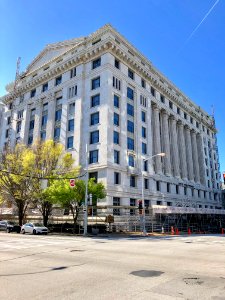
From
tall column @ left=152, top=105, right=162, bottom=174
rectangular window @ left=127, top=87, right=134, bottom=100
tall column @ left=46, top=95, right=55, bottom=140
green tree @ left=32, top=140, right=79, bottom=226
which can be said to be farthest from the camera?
tall column @ left=152, top=105, right=162, bottom=174

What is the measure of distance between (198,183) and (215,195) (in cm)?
1191

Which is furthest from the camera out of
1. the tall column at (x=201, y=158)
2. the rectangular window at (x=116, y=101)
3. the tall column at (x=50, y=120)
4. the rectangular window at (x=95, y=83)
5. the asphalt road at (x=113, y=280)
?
the tall column at (x=201, y=158)

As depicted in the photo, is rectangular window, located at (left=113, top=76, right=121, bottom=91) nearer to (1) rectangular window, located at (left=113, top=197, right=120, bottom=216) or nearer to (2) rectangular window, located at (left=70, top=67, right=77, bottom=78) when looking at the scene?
(2) rectangular window, located at (left=70, top=67, right=77, bottom=78)

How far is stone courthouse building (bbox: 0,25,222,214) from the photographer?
4375 cm

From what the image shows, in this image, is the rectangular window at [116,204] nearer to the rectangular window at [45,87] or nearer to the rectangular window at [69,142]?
the rectangular window at [69,142]

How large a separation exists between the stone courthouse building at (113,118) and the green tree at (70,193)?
5319mm

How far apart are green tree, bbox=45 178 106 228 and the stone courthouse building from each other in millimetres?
5319

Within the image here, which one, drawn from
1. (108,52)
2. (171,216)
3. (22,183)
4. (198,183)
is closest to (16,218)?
(22,183)

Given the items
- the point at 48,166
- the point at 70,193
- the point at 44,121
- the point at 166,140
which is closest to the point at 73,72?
the point at 44,121

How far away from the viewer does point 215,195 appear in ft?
247

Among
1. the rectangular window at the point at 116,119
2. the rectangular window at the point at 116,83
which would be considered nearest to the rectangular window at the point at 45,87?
the rectangular window at the point at 116,83

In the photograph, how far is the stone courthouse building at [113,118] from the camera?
43750 mm

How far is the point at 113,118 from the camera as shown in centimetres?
4450

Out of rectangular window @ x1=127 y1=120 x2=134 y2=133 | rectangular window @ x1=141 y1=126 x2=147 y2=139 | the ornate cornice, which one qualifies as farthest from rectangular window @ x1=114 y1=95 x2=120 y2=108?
the ornate cornice
